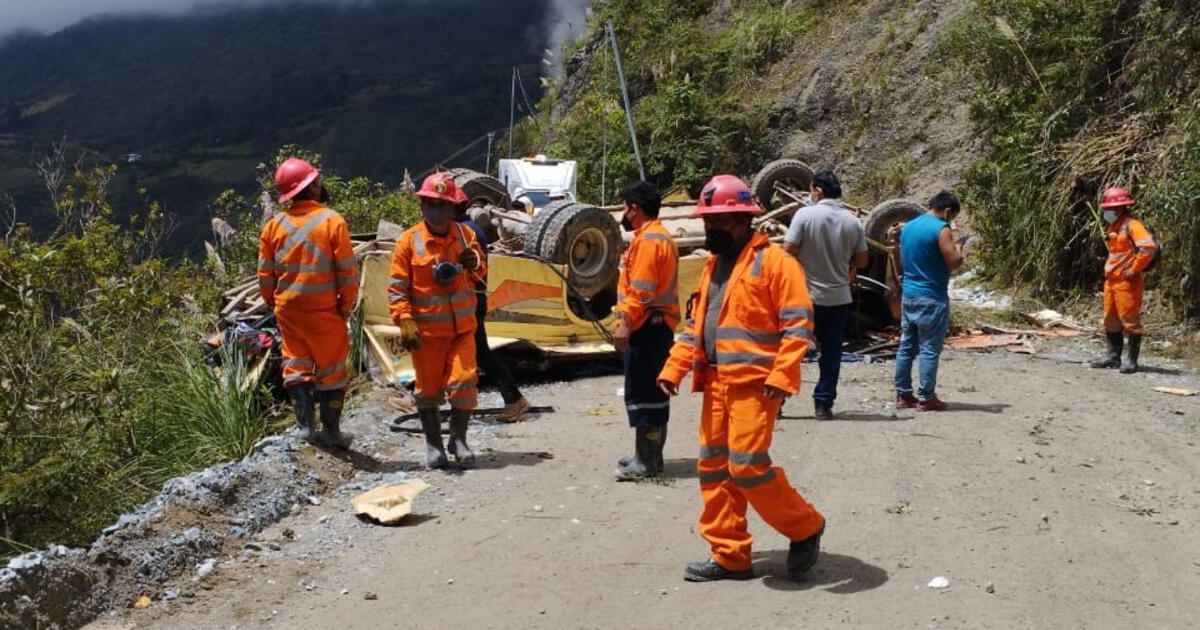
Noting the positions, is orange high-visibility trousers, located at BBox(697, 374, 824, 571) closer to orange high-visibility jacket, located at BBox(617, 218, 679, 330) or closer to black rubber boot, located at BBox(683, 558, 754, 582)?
black rubber boot, located at BBox(683, 558, 754, 582)

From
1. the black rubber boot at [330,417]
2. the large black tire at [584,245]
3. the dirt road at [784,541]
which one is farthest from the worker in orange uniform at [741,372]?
the large black tire at [584,245]

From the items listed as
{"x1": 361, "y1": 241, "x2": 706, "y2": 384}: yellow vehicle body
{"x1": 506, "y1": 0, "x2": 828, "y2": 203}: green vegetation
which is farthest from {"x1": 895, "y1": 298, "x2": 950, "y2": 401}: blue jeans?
{"x1": 506, "y1": 0, "x2": 828, "y2": 203}: green vegetation

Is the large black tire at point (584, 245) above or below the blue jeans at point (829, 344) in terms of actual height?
above

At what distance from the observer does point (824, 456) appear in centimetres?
715

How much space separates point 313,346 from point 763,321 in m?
3.13

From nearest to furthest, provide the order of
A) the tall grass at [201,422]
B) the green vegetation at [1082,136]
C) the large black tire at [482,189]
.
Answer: the tall grass at [201,422]
the green vegetation at [1082,136]
the large black tire at [482,189]

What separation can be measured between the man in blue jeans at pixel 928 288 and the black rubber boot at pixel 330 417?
408cm

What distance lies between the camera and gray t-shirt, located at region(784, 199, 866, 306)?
26.8 ft

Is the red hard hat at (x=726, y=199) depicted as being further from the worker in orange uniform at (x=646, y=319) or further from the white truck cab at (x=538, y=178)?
the white truck cab at (x=538, y=178)

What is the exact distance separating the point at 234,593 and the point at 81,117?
53819 mm

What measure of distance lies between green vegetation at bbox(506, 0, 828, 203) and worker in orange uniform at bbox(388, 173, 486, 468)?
14.0 m

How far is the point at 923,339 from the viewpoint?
327 inches

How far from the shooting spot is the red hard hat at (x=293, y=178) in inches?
264

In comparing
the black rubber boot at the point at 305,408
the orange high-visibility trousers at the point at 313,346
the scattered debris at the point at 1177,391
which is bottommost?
the scattered debris at the point at 1177,391
